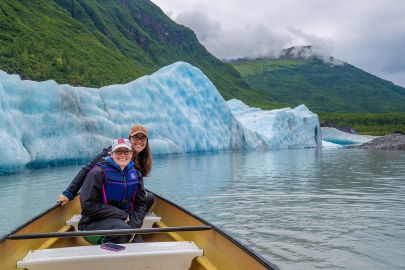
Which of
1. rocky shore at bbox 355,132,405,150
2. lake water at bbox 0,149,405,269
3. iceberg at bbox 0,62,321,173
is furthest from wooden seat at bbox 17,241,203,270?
rocky shore at bbox 355,132,405,150

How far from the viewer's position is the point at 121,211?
449 cm

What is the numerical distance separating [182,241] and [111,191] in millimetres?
867

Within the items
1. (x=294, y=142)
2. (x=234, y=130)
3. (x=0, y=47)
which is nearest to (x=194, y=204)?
(x=234, y=130)

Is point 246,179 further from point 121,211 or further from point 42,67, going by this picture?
point 42,67

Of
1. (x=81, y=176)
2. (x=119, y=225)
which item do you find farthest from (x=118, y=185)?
(x=81, y=176)

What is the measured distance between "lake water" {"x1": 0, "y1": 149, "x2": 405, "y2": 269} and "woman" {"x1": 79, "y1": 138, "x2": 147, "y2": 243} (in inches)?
87.1

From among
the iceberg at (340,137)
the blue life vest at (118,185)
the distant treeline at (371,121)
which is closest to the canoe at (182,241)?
the blue life vest at (118,185)

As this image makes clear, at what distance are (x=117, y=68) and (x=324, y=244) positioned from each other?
215 feet

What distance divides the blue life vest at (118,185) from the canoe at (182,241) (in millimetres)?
503

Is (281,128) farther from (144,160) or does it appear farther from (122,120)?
(144,160)

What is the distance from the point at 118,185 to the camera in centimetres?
440

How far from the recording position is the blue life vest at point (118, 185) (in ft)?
14.2

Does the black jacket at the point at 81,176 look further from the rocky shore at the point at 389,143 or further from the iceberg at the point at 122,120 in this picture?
the rocky shore at the point at 389,143

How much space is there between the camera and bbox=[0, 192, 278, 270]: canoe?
3430mm
